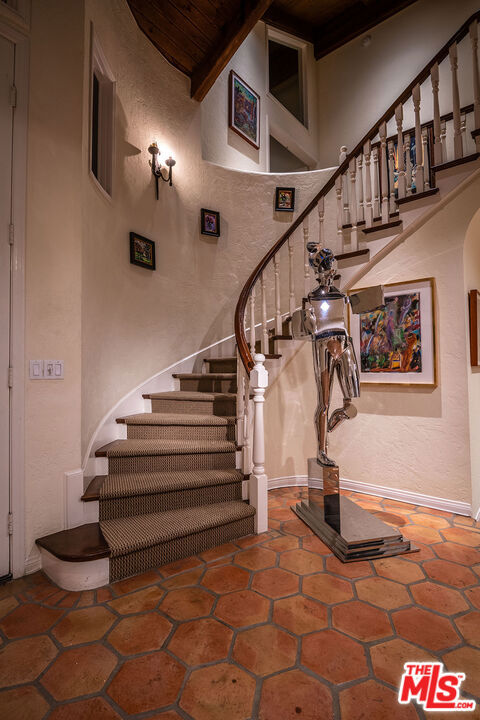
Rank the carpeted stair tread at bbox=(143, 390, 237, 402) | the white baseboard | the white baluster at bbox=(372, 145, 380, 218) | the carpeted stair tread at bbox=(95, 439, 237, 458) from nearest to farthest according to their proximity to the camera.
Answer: the carpeted stair tread at bbox=(95, 439, 237, 458) < the white baseboard < the carpeted stair tread at bbox=(143, 390, 237, 402) < the white baluster at bbox=(372, 145, 380, 218)

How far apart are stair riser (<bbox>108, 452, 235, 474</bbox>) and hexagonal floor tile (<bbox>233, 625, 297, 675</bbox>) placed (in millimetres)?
1108

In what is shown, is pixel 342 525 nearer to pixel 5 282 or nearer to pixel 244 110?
pixel 5 282

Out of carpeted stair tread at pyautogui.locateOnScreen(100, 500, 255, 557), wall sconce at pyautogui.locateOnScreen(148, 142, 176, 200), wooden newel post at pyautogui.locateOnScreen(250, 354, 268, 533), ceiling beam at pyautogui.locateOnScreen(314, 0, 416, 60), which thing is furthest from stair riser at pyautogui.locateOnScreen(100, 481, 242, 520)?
ceiling beam at pyautogui.locateOnScreen(314, 0, 416, 60)

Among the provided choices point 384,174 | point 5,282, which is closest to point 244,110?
point 384,174

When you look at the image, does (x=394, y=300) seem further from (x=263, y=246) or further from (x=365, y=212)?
(x=263, y=246)

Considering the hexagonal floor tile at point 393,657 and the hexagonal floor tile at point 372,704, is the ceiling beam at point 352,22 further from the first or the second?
the hexagonal floor tile at point 372,704

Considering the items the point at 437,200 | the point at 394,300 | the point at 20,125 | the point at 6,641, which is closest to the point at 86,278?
the point at 20,125

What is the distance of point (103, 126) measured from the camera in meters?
2.80

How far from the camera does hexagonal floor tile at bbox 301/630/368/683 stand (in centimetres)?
117

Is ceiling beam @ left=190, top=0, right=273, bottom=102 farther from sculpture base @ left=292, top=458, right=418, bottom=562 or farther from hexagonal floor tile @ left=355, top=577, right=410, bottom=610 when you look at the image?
hexagonal floor tile @ left=355, top=577, right=410, bottom=610

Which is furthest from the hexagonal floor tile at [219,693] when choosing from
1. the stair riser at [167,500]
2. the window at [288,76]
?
the window at [288,76]

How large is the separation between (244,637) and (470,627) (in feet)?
3.03

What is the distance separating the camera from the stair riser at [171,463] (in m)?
2.32

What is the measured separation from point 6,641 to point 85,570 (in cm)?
37
